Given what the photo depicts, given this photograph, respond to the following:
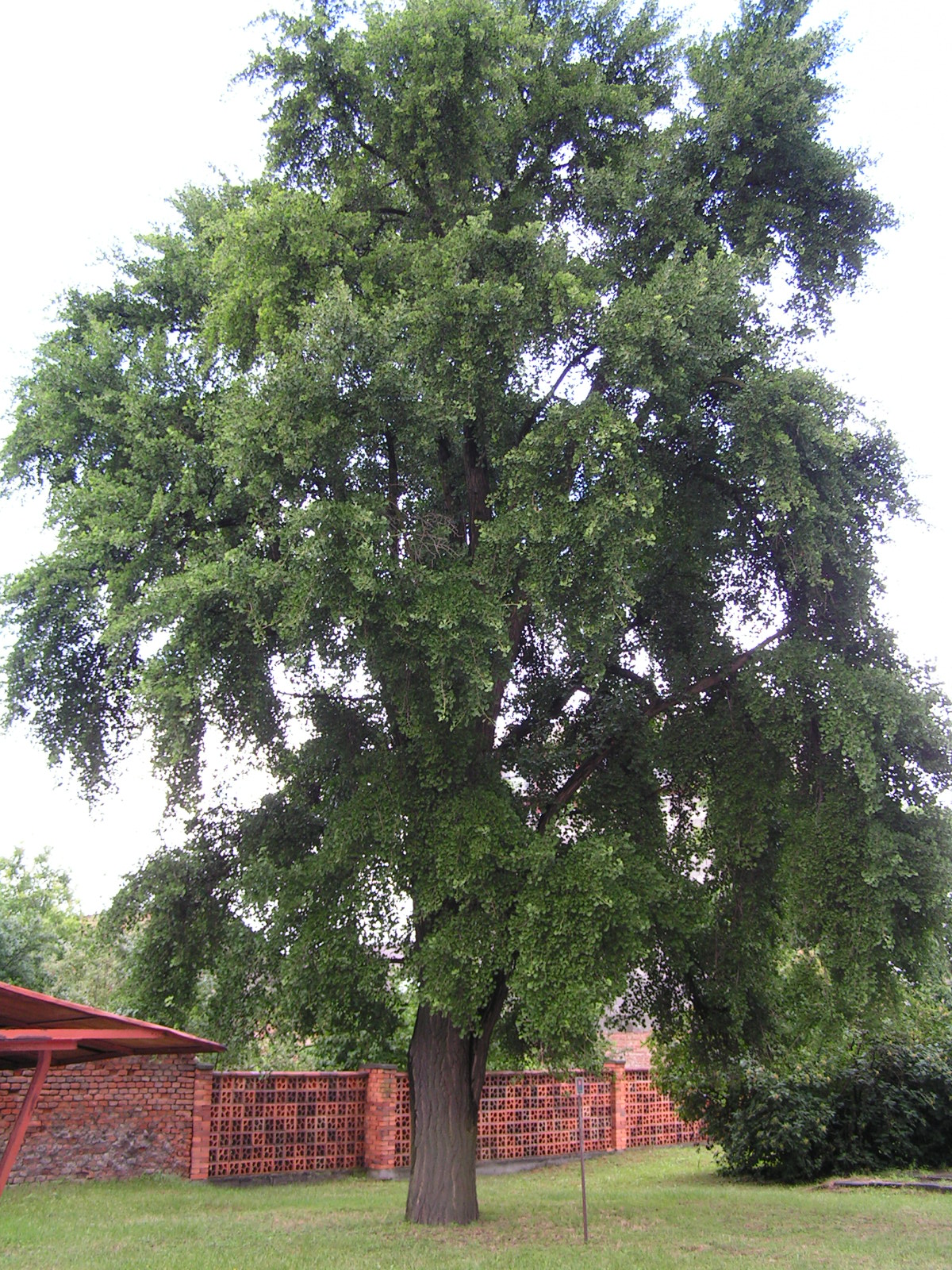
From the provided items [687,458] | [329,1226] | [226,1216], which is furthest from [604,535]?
[226,1216]

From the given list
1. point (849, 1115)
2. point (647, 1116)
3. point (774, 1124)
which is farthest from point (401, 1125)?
point (849, 1115)

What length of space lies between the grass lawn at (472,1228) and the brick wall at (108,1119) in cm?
32

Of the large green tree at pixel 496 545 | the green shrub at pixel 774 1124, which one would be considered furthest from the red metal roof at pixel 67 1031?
the green shrub at pixel 774 1124

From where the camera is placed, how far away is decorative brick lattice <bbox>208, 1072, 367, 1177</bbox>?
46.1 feet

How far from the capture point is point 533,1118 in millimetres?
17422

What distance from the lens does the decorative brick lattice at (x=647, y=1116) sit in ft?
63.5

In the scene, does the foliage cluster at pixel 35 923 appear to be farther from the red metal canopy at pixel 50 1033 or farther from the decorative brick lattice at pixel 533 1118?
the red metal canopy at pixel 50 1033

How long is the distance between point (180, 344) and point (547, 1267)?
1054 centimetres

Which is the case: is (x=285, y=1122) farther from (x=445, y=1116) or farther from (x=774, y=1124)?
(x=774, y=1124)

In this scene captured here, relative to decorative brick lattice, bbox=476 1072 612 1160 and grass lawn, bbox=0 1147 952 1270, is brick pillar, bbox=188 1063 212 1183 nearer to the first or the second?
grass lawn, bbox=0 1147 952 1270

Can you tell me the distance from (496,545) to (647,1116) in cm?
1450

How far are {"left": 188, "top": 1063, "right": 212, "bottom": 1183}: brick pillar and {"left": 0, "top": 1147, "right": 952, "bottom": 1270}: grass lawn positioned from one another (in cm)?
28

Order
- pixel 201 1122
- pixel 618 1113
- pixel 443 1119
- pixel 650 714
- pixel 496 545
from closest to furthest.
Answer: pixel 496 545 < pixel 443 1119 < pixel 650 714 < pixel 201 1122 < pixel 618 1113

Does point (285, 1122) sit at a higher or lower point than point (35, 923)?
lower
